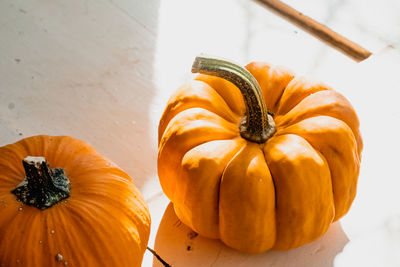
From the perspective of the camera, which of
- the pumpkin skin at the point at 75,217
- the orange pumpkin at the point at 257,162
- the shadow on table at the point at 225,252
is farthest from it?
the shadow on table at the point at 225,252

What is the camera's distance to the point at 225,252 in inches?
44.4

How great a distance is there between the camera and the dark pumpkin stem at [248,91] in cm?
97

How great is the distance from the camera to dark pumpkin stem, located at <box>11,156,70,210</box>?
0.84 m

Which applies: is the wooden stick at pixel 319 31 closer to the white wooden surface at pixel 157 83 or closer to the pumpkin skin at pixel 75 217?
the white wooden surface at pixel 157 83

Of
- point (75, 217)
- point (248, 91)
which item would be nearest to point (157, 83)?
point (248, 91)

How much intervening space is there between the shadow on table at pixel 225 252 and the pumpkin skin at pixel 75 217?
16 centimetres

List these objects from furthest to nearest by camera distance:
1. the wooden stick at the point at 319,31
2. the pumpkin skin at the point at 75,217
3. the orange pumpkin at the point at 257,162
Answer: the wooden stick at the point at 319,31
the orange pumpkin at the point at 257,162
the pumpkin skin at the point at 75,217

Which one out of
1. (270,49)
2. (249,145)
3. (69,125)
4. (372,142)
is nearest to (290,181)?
(249,145)

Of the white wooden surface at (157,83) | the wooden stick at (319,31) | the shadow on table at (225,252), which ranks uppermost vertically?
the wooden stick at (319,31)

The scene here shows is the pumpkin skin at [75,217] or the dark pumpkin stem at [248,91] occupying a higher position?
the dark pumpkin stem at [248,91]

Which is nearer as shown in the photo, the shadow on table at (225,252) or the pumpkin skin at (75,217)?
the pumpkin skin at (75,217)

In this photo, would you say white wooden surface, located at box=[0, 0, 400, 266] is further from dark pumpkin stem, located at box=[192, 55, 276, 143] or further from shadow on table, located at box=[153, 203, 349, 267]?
dark pumpkin stem, located at box=[192, 55, 276, 143]

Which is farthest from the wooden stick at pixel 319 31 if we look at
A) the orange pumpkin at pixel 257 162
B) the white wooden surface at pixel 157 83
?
the orange pumpkin at pixel 257 162

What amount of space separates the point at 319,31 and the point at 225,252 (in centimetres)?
114
